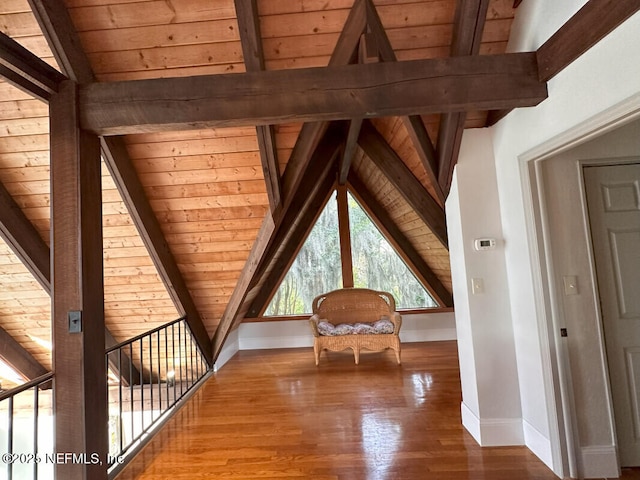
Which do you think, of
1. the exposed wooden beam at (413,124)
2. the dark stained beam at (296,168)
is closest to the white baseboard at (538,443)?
the exposed wooden beam at (413,124)

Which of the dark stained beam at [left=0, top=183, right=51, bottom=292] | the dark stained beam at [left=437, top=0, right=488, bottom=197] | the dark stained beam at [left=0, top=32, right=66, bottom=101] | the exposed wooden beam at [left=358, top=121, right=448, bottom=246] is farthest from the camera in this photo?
the exposed wooden beam at [left=358, top=121, right=448, bottom=246]

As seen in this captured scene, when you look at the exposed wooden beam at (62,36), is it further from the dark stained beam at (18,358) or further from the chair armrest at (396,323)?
the chair armrest at (396,323)

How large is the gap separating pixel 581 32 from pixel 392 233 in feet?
13.2

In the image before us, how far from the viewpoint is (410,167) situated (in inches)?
138

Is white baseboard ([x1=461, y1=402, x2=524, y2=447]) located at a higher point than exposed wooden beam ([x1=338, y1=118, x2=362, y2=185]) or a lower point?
lower

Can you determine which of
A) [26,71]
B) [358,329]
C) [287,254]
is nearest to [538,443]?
[358,329]

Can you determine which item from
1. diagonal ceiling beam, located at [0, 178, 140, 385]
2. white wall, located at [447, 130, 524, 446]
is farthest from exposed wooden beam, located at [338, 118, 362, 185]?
diagonal ceiling beam, located at [0, 178, 140, 385]

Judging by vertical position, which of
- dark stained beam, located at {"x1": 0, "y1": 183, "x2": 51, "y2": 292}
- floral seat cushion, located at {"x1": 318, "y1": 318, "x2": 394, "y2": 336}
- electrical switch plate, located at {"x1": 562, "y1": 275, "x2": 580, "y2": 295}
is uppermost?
dark stained beam, located at {"x1": 0, "y1": 183, "x2": 51, "y2": 292}

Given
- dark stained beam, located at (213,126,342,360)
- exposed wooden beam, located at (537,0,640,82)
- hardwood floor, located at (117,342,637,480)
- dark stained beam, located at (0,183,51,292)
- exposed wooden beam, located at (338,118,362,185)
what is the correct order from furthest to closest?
dark stained beam, located at (213,126,342,360) → exposed wooden beam, located at (338,118,362,185) → dark stained beam, located at (0,183,51,292) → hardwood floor, located at (117,342,637,480) → exposed wooden beam, located at (537,0,640,82)

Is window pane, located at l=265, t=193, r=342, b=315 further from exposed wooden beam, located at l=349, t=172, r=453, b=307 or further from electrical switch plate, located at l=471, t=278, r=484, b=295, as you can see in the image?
electrical switch plate, located at l=471, t=278, r=484, b=295

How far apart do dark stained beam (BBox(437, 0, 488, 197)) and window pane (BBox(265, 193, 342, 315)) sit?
10.1ft

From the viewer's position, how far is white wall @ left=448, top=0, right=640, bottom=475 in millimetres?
Result: 1522

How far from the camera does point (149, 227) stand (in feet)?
9.95

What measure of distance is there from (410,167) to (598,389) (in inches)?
88.0
